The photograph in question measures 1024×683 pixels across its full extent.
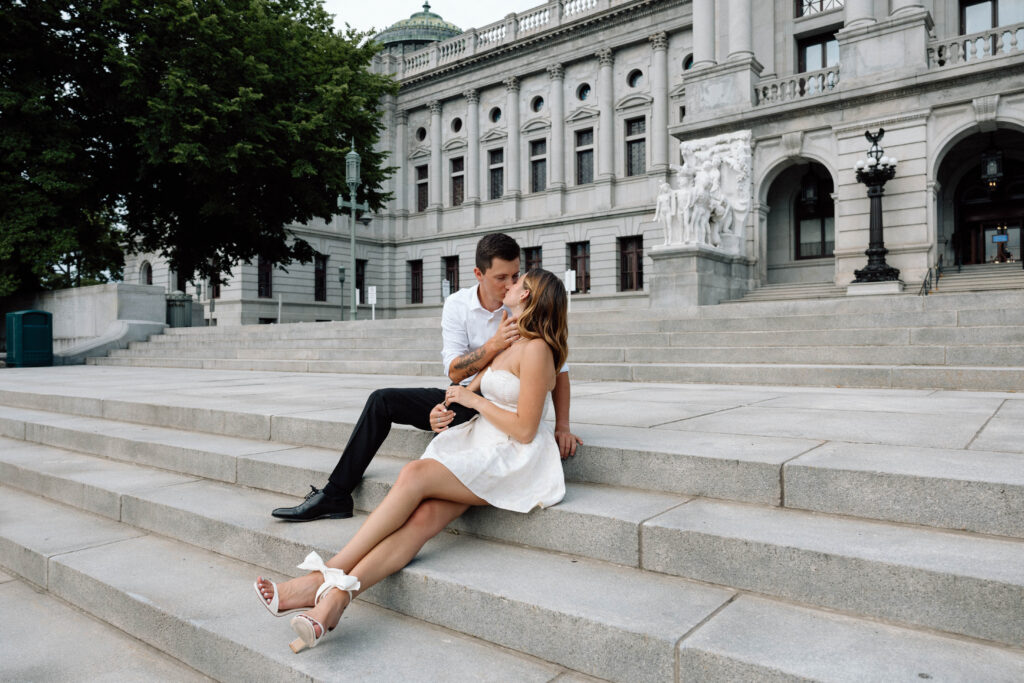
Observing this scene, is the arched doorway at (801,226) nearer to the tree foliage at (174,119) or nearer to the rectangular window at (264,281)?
the tree foliage at (174,119)

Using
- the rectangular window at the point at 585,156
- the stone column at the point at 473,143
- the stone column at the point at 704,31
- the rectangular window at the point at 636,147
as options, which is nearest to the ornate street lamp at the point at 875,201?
the stone column at the point at 704,31

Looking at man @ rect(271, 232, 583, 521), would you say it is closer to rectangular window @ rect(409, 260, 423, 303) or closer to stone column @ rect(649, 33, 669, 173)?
stone column @ rect(649, 33, 669, 173)

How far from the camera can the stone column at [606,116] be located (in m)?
31.8

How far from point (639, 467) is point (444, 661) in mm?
1363

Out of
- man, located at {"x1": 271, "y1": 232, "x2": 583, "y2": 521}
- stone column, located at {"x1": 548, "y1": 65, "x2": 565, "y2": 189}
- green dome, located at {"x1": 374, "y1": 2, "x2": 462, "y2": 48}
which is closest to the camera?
man, located at {"x1": 271, "y1": 232, "x2": 583, "y2": 521}

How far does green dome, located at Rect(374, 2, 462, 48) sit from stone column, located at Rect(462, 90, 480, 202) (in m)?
9.88

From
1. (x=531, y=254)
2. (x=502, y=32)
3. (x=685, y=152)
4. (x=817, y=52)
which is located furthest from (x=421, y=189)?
(x=817, y=52)

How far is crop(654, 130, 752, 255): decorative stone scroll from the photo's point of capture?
15453 mm

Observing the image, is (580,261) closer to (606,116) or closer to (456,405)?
(606,116)

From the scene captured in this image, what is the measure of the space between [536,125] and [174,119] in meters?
21.0

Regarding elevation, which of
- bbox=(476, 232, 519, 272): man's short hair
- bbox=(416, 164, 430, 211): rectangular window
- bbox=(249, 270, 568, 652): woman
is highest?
bbox=(416, 164, 430, 211): rectangular window

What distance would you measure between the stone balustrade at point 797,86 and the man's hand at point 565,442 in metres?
19.6

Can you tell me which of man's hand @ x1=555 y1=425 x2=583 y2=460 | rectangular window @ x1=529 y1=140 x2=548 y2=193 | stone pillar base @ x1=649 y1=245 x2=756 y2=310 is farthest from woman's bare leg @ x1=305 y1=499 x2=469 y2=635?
rectangular window @ x1=529 y1=140 x2=548 y2=193

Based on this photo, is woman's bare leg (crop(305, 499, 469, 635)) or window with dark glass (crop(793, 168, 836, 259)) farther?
window with dark glass (crop(793, 168, 836, 259))
